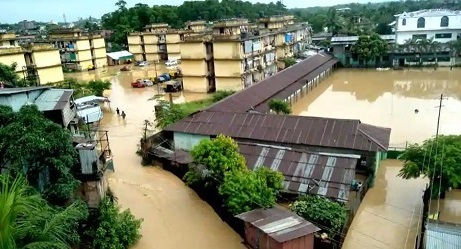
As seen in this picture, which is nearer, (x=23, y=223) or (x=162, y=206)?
(x=23, y=223)

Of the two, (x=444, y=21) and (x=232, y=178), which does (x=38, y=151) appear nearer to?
(x=232, y=178)

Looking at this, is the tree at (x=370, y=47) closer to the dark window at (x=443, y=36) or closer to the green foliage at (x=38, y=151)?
the dark window at (x=443, y=36)

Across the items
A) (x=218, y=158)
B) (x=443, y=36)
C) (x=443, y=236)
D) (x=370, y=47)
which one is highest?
(x=443, y=36)

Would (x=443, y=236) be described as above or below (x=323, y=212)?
above

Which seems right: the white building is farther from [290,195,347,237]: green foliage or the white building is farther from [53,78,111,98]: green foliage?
[290,195,347,237]: green foliage

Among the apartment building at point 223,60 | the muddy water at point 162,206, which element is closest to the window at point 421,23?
the apartment building at point 223,60

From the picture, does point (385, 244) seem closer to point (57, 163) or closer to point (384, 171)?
point (384, 171)

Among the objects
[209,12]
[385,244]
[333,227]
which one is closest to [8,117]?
[333,227]

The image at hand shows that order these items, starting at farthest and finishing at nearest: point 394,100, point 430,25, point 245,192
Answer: point 430,25 < point 394,100 < point 245,192

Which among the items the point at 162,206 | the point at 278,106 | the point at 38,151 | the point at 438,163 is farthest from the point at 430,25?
the point at 38,151
